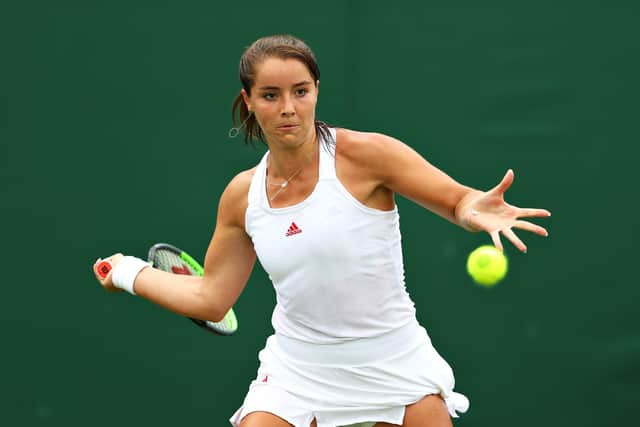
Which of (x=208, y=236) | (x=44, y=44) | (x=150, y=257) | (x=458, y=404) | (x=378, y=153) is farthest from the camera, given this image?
(x=208, y=236)

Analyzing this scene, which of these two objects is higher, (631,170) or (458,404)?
(631,170)

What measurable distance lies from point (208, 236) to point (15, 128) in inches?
38.8

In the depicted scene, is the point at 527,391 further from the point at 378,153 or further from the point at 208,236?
the point at 378,153

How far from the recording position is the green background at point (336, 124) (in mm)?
4590

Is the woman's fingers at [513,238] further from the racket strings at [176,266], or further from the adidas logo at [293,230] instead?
the racket strings at [176,266]

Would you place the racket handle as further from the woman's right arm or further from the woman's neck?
the woman's neck

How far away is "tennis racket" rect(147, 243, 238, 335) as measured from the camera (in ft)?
13.0

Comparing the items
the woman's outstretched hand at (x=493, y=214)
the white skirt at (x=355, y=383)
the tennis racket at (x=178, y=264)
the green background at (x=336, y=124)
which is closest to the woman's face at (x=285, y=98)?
the woman's outstretched hand at (x=493, y=214)

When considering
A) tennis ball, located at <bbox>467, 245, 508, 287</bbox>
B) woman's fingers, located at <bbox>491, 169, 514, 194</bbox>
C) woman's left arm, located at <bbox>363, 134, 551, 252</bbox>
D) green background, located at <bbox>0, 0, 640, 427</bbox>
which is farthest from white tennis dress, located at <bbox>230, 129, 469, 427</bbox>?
green background, located at <bbox>0, 0, 640, 427</bbox>

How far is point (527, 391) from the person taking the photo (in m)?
4.86

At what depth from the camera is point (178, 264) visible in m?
4.14

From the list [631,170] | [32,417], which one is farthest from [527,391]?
[32,417]

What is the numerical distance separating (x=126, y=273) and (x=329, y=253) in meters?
0.88

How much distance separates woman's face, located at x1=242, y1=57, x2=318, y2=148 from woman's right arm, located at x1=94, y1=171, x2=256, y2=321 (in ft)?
0.94
